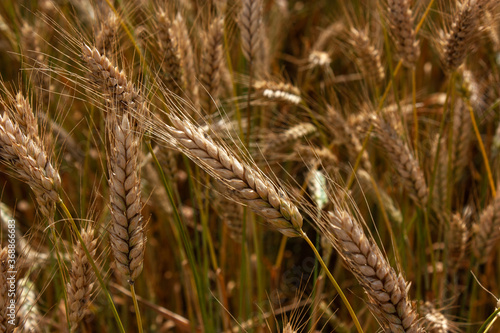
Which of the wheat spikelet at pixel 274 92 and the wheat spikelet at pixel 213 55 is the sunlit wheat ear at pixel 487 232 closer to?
the wheat spikelet at pixel 274 92

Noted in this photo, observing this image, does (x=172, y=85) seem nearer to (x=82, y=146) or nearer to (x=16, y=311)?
(x=16, y=311)

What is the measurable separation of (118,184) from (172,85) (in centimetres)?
60

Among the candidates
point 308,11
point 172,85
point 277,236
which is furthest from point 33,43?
point 308,11

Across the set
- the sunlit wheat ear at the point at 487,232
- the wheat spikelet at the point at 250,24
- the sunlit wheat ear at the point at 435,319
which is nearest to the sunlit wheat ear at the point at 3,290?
the wheat spikelet at the point at 250,24

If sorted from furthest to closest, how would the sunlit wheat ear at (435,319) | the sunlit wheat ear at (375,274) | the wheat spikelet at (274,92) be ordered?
the wheat spikelet at (274,92)
the sunlit wheat ear at (435,319)
the sunlit wheat ear at (375,274)

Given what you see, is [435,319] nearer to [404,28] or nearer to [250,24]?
[404,28]

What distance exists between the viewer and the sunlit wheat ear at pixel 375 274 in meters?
1.05

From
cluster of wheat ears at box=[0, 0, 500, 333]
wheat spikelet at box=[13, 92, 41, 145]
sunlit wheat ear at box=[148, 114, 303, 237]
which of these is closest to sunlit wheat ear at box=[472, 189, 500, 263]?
cluster of wheat ears at box=[0, 0, 500, 333]

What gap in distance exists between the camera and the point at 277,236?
8.40 feet

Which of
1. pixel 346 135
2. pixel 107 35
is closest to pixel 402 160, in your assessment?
pixel 346 135

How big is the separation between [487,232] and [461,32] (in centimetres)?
72

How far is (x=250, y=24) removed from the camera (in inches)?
66.7

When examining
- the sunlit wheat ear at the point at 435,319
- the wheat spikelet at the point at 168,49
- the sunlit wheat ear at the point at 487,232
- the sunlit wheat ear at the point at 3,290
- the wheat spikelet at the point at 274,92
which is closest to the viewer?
the sunlit wheat ear at the point at 3,290

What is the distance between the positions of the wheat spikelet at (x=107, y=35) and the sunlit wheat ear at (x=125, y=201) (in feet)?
1.39
